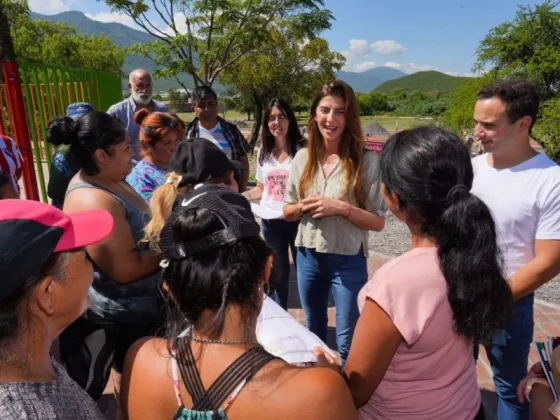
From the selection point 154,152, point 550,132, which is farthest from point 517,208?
point 550,132

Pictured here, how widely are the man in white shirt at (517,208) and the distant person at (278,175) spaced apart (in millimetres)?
1656

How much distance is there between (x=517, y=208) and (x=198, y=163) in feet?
4.83

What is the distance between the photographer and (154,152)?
270cm

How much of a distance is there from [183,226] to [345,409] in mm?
632

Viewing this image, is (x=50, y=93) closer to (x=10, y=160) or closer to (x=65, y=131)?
(x=10, y=160)

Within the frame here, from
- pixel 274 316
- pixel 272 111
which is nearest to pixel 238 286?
pixel 274 316

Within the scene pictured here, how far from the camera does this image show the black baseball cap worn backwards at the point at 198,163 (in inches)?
77.2

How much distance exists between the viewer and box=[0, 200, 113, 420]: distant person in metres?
0.96

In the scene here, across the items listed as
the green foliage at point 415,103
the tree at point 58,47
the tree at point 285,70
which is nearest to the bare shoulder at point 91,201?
the tree at point 285,70

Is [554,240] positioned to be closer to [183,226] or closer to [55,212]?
[183,226]

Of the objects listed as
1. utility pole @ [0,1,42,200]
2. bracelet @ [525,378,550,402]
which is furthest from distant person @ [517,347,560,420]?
utility pole @ [0,1,42,200]

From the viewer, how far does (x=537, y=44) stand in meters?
13.4

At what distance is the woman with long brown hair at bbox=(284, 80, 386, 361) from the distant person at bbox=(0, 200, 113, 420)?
5.10 feet

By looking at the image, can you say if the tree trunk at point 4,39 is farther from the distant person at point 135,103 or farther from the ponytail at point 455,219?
the ponytail at point 455,219
